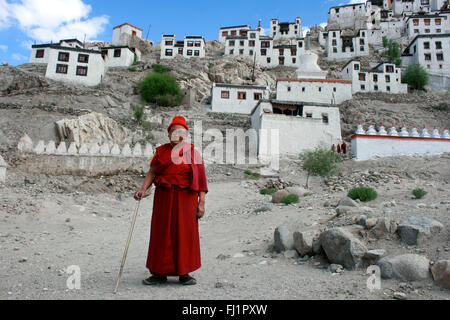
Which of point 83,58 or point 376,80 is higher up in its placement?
point 83,58

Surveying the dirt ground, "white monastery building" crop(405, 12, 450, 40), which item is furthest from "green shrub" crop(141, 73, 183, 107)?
"white monastery building" crop(405, 12, 450, 40)

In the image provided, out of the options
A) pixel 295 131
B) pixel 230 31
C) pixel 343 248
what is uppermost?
pixel 230 31

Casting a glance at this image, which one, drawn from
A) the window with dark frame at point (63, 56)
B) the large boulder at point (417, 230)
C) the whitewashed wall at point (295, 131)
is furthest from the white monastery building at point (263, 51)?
the large boulder at point (417, 230)

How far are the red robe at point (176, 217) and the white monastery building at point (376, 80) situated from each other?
129 feet

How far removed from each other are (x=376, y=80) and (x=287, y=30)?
31.0m

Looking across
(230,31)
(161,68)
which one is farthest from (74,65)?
(230,31)

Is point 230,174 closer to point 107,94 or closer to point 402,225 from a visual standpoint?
point 402,225

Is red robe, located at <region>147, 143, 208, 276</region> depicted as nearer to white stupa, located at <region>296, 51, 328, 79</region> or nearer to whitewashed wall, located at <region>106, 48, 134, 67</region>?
white stupa, located at <region>296, 51, 328, 79</region>

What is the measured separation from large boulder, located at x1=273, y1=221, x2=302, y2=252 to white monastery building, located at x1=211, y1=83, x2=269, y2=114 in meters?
28.1

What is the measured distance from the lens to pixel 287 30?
6438 centimetres

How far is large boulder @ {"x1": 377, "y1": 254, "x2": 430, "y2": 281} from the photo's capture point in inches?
158

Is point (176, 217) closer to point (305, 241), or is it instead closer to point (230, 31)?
point (305, 241)

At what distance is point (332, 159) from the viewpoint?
16375 millimetres
